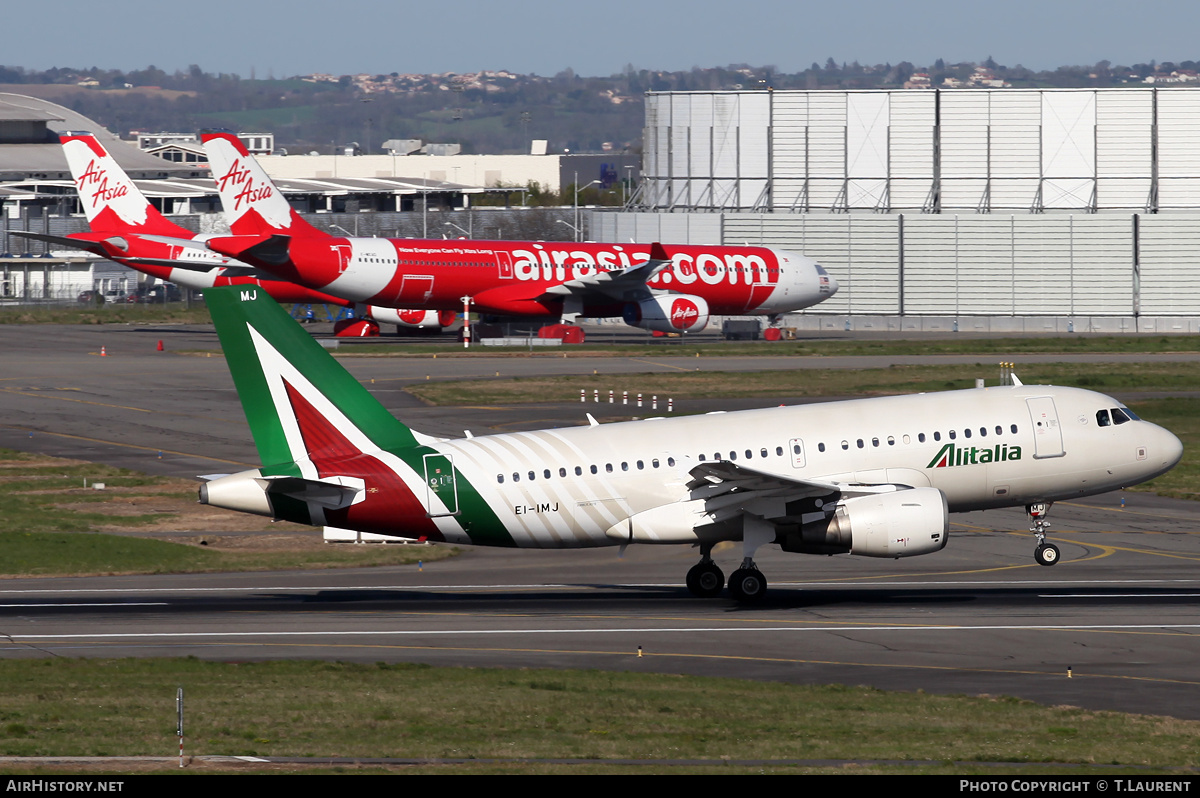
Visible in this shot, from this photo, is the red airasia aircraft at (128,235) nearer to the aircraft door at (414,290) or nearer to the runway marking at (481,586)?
the aircraft door at (414,290)

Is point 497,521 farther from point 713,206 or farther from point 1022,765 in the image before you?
point 713,206

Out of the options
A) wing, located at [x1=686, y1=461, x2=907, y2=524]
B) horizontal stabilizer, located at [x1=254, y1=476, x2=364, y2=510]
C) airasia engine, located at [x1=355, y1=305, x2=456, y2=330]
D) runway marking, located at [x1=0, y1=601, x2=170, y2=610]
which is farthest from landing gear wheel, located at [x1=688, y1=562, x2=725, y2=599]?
airasia engine, located at [x1=355, y1=305, x2=456, y2=330]

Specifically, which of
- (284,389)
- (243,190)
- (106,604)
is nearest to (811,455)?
(284,389)

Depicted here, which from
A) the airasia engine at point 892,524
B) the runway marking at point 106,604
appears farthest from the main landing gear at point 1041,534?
the runway marking at point 106,604

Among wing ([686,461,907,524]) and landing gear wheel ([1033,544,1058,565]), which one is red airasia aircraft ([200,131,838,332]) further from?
landing gear wheel ([1033,544,1058,565])

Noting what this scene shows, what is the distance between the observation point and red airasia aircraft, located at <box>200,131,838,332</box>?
96625 millimetres

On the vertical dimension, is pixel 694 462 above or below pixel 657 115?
below

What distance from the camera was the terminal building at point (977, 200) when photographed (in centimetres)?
11662

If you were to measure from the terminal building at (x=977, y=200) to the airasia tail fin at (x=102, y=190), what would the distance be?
50.6 m

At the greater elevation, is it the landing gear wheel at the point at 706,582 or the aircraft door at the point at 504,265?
the aircraft door at the point at 504,265

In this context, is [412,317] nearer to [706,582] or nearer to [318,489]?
[706,582]

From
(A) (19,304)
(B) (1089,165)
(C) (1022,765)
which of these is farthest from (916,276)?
(C) (1022,765)
